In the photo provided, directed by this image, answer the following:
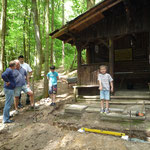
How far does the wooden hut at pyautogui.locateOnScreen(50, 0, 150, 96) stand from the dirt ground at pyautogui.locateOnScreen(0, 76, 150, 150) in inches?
108

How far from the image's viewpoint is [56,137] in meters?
3.55

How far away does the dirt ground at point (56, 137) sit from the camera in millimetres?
2961

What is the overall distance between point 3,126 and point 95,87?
4551 mm

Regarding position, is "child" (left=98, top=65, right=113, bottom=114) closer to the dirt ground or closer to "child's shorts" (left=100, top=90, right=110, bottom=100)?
"child's shorts" (left=100, top=90, right=110, bottom=100)

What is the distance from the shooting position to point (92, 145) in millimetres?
2977

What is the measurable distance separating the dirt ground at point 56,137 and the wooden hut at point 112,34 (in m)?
2.74

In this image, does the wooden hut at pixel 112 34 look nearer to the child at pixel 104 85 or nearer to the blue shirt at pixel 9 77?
the child at pixel 104 85

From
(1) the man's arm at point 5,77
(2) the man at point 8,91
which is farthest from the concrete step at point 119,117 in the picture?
(1) the man's arm at point 5,77

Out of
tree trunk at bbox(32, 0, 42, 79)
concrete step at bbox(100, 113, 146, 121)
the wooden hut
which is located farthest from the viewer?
tree trunk at bbox(32, 0, 42, 79)

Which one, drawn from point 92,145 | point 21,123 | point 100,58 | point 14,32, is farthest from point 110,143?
point 14,32

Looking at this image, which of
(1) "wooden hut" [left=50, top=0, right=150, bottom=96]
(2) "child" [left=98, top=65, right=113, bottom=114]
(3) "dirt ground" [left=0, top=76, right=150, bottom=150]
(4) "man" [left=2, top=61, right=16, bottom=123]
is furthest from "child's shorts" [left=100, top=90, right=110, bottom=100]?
(4) "man" [left=2, top=61, right=16, bottom=123]

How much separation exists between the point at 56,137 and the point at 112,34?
5172 millimetres

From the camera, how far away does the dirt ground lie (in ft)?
9.71

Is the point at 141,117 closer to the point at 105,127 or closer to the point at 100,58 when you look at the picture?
the point at 105,127
